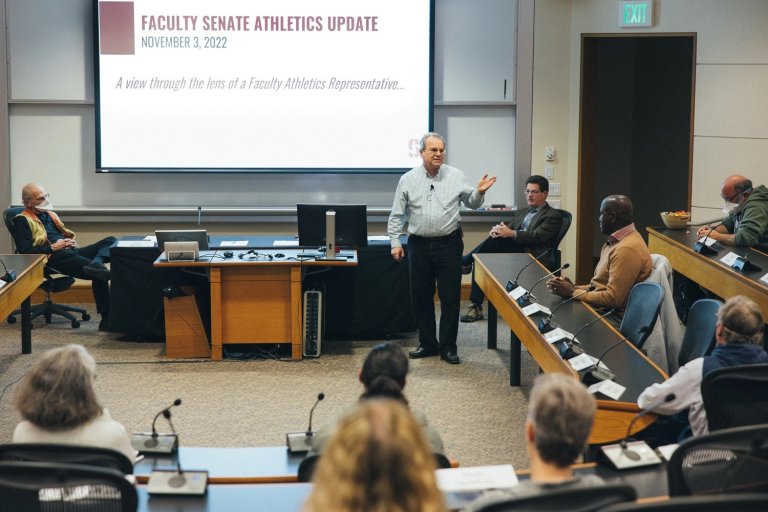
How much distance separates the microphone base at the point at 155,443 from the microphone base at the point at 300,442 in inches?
15.3

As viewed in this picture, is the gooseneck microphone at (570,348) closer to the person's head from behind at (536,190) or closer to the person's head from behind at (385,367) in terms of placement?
the person's head from behind at (385,367)

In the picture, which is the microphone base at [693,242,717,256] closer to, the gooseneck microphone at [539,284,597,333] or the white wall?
the gooseneck microphone at [539,284,597,333]

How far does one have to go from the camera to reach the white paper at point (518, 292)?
18.7 feet

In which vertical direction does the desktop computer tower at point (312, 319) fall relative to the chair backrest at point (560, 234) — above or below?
below

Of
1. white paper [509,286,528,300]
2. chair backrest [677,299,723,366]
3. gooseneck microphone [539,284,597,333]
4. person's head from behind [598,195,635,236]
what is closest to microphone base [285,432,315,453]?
gooseneck microphone [539,284,597,333]

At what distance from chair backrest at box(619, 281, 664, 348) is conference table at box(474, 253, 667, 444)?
141 mm

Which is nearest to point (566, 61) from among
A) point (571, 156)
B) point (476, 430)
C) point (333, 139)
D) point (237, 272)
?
point (571, 156)

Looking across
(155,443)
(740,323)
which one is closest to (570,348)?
(740,323)

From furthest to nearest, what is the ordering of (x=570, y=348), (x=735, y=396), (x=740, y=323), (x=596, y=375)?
(x=570, y=348) < (x=596, y=375) < (x=740, y=323) < (x=735, y=396)

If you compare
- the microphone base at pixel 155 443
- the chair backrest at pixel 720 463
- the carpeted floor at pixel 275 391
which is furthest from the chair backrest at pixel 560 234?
the chair backrest at pixel 720 463

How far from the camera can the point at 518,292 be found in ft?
18.9

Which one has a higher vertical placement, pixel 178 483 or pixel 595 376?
pixel 595 376

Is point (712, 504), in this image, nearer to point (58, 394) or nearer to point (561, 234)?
point (58, 394)

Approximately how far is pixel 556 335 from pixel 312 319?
102 inches
